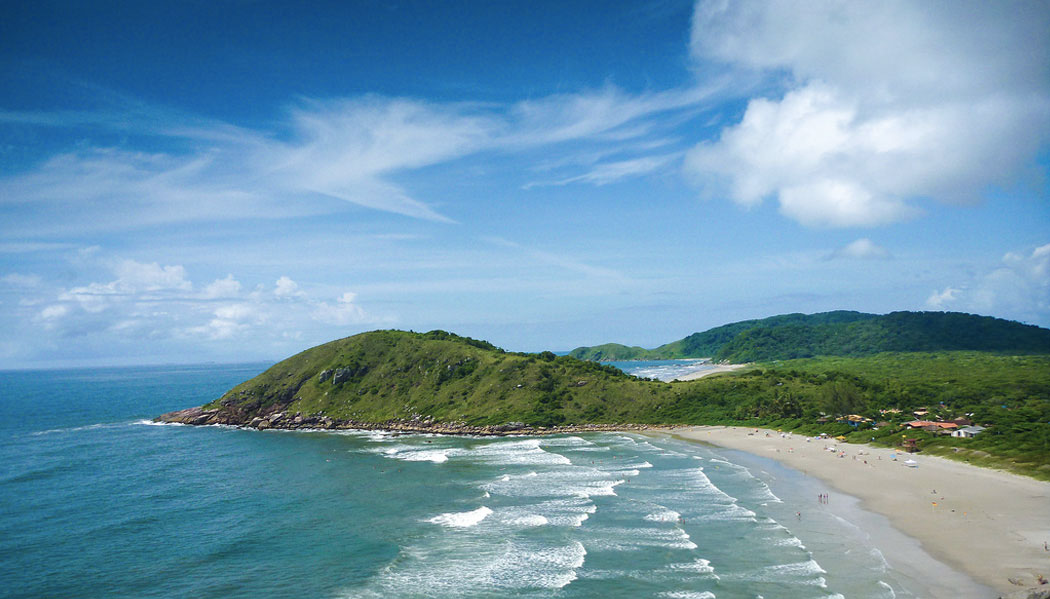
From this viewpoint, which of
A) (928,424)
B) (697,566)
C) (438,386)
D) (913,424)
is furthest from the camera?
(438,386)

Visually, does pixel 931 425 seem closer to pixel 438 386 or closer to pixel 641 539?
pixel 641 539

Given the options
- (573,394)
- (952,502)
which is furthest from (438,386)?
(952,502)

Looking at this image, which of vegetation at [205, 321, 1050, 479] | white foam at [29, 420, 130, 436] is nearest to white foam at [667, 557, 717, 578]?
A: vegetation at [205, 321, 1050, 479]

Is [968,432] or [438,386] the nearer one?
[968,432]

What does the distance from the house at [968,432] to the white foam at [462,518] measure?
67.3 meters

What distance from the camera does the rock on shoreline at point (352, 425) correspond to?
11231cm

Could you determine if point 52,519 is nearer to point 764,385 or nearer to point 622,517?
point 622,517

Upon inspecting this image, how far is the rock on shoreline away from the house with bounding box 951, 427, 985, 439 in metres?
48.1

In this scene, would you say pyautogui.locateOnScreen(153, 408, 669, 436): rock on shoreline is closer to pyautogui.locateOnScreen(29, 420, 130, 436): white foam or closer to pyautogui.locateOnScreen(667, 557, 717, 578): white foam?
pyautogui.locateOnScreen(29, 420, 130, 436): white foam

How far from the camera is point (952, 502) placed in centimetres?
5188

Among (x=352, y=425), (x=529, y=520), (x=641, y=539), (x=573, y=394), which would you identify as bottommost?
(x=641, y=539)

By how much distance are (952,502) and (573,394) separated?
78902mm

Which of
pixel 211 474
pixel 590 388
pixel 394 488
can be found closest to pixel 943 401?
pixel 590 388

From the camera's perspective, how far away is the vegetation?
99.1m
